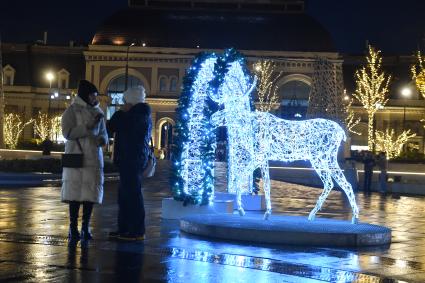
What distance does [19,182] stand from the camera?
2675 cm

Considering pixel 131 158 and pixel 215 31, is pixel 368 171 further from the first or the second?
pixel 215 31

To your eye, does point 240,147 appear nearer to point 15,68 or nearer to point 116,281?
Answer: point 116,281

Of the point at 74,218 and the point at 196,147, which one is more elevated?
the point at 196,147

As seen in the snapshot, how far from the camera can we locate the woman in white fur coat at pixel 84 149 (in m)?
10.9

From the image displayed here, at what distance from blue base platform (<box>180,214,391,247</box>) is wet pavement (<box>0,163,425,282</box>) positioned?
244 mm

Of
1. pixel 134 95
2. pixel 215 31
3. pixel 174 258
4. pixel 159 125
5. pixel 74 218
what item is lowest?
pixel 174 258

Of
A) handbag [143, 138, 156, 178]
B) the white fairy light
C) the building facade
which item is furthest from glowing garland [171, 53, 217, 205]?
the building facade

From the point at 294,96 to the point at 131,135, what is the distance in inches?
2735

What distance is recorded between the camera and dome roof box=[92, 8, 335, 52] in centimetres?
8038

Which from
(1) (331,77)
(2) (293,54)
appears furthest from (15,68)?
(1) (331,77)

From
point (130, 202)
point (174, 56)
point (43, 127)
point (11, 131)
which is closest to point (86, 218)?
point (130, 202)

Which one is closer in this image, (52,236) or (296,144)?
(52,236)

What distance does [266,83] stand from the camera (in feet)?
246

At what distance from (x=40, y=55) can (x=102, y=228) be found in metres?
76.2
